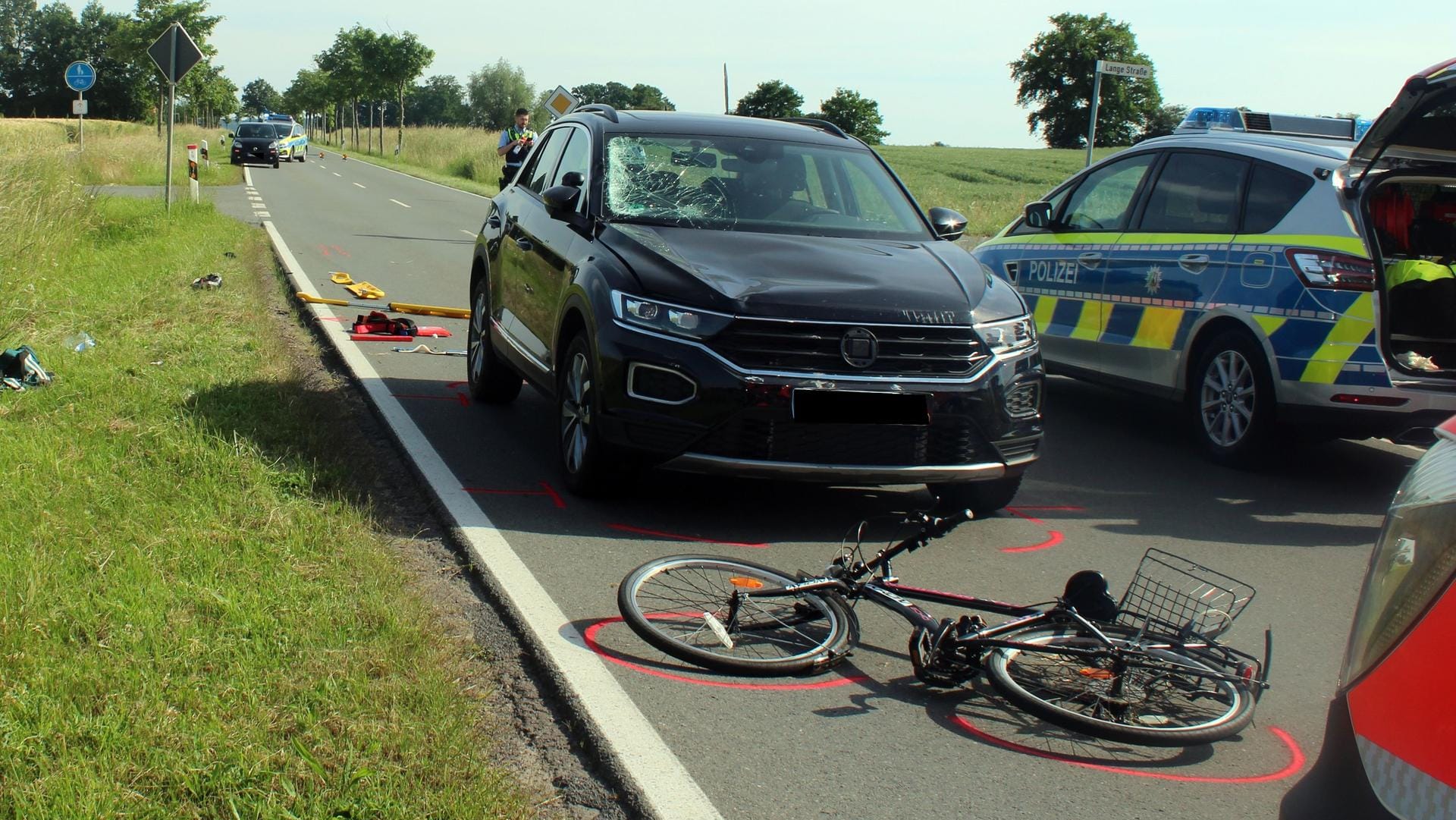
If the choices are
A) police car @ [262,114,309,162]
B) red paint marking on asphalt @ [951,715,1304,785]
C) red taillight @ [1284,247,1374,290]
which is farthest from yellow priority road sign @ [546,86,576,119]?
police car @ [262,114,309,162]

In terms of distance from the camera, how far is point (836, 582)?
4.62 meters

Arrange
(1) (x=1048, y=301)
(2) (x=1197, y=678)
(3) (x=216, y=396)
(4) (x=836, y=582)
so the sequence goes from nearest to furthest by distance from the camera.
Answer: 1. (2) (x=1197, y=678)
2. (4) (x=836, y=582)
3. (3) (x=216, y=396)
4. (1) (x=1048, y=301)

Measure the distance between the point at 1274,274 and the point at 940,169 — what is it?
A: 55.3 meters

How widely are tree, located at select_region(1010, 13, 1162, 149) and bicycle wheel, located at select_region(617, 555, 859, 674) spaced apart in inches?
4129

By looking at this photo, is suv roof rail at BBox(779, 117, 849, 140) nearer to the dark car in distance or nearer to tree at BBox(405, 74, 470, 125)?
the dark car in distance

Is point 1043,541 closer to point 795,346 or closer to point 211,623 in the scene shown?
point 795,346

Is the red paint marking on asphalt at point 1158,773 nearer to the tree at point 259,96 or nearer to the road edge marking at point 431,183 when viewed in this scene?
the road edge marking at point 431,183

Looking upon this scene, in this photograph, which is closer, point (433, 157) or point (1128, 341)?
point (1128, 341)

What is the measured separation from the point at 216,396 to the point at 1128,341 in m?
5.31

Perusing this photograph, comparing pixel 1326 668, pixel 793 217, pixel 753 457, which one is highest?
pixel 793 217

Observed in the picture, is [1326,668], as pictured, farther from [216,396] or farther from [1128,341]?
[216,396]

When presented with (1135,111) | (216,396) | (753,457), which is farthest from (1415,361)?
(1135,111)

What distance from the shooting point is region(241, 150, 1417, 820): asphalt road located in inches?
143

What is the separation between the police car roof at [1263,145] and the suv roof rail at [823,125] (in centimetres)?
213
